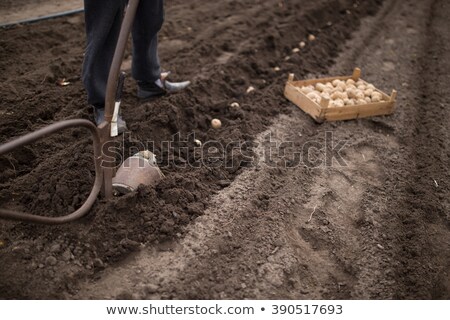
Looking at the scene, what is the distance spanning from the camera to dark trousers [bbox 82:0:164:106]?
2934 millimetres

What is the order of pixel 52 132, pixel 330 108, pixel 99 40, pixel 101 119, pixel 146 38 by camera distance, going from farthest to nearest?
pixel 330 108 < pixel 146 38 < pixel 101 119 < pixel 99 40 < pixel 52 132

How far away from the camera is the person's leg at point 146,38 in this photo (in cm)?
344

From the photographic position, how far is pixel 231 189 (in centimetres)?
304

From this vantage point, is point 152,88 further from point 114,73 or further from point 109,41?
point 114,73

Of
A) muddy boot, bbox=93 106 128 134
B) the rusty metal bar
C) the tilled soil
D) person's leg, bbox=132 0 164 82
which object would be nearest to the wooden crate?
the tilled soil

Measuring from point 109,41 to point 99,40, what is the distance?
131 mm

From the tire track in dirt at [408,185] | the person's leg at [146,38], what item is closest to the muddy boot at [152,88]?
the person's leg at [146,38]

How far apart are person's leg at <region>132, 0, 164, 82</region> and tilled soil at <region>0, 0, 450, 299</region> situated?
30 centimetres
